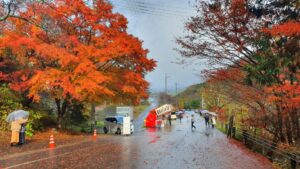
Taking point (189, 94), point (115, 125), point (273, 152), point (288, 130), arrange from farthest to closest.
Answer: point (189, 94) → point (115, 125) → point (273, 152) → point (288, 130)

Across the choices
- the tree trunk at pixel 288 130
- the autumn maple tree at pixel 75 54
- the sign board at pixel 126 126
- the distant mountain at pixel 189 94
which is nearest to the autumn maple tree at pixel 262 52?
the tree trunk at pixel 288 130

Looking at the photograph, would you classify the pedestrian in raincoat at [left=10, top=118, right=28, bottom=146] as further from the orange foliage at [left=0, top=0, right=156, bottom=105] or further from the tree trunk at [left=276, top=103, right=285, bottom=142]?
the tree trunk at [left=276, top=103, right=285, bottom=142]

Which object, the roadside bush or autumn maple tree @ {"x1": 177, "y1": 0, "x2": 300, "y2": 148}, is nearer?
autumn maple tree @ {"x1": 177, "y1": 0, "x2": 300, "y2": 148}

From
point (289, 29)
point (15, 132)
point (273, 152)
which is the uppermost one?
point (289, 29)

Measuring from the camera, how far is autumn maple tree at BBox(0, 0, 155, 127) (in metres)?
24.1

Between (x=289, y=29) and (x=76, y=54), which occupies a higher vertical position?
(x=76, y=54)

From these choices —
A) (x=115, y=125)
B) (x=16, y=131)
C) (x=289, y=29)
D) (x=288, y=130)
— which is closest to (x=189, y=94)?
(x=115, y=125)

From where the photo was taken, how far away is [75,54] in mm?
25641

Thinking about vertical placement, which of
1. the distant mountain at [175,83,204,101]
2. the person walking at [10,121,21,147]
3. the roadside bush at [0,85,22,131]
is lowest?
the person walking at [10,121,21,147]

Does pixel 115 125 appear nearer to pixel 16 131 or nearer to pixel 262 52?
pixel 16 131

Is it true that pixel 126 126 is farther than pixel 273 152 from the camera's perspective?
Yes

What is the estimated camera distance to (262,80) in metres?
15.5

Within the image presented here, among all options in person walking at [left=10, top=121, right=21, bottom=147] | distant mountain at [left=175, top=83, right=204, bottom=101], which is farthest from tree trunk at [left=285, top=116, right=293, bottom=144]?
distant mountain at [left=175, top=83, right=204, bottom=101]

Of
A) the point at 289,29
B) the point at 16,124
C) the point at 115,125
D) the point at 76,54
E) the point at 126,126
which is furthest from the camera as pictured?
the point at 115,125
